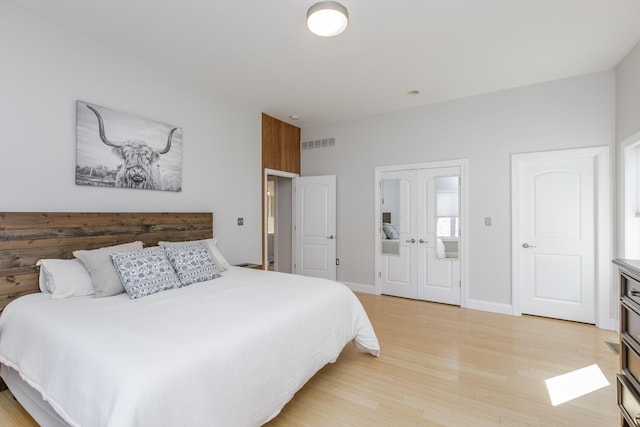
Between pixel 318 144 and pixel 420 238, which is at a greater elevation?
pixel 318 144

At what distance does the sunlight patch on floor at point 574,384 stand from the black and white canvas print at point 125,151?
3831 millimetres

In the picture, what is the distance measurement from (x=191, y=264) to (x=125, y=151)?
51.6 inches

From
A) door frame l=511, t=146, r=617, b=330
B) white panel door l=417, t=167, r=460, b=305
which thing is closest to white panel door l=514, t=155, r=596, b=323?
door frame l=511, t=146, r=617, b=330

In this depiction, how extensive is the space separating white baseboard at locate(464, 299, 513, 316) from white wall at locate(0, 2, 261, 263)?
327 cm

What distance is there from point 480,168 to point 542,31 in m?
1.72

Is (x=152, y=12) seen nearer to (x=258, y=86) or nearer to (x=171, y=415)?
(x=258, y=86)

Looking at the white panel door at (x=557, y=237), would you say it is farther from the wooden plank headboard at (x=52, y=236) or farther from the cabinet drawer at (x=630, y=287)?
the wooden plank headboard at (x=52, y=236)

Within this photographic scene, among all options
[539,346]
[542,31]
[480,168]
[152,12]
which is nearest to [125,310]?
[152,12]

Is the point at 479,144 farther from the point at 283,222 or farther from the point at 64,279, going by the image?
the point at 64,279

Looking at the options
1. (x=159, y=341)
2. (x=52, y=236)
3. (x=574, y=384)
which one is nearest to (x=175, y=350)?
(x=159, y=341)

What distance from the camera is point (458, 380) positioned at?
2.31 meters

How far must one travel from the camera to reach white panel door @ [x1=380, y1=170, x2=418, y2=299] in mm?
4492

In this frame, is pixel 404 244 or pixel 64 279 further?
pixel 404 244

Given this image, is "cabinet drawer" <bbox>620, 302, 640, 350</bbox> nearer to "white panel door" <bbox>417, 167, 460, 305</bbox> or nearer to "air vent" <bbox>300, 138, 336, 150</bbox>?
"white panel door" <bbox>417, 167, 460, 305</bbox>
